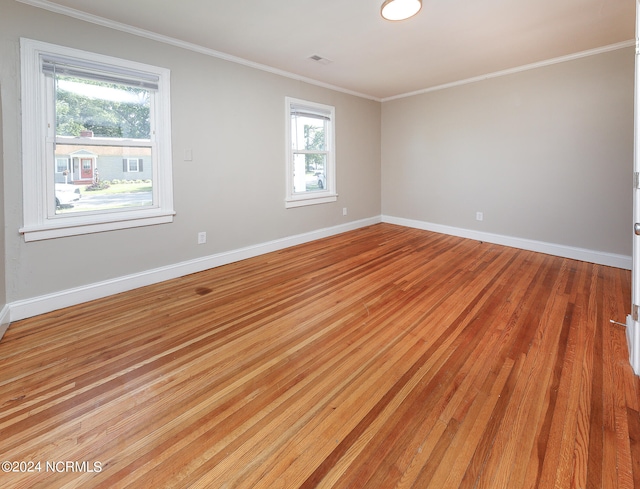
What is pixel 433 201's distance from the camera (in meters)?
5.61

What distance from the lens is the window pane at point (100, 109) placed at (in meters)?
2.70

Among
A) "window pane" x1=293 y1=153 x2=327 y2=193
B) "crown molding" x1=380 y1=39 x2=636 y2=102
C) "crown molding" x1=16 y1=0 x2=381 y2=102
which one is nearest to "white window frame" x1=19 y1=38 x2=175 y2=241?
"crown molding" x1=16 y1=0 x2=381 y2=102

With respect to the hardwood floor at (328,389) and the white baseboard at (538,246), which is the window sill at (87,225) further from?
the white baseboard at (538,246)

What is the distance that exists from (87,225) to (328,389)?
2665mm

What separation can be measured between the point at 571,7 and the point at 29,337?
16.8 feet

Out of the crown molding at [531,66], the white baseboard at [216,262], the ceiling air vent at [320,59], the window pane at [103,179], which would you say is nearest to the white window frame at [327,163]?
the white baseboard at [216,262]

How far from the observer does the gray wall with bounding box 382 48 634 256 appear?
145 inches

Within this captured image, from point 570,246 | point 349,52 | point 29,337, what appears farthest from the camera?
point 570,246

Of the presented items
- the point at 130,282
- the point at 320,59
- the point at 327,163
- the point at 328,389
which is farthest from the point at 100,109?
the point at 327,163

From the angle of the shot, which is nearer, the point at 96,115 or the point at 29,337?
the point at 29,337

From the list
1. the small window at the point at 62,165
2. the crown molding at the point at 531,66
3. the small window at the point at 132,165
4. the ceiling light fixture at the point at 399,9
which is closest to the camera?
the ceiling light fixture at the point at 399,9

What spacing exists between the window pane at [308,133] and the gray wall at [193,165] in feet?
0.99

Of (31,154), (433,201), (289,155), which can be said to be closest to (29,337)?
(31,154)

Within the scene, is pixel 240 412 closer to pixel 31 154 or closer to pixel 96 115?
pixel 31 154
